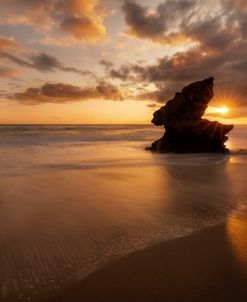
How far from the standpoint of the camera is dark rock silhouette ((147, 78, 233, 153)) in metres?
22.5

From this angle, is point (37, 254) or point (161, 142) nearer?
point (37, 254)

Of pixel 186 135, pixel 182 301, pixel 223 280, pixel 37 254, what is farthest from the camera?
pixel 186 135

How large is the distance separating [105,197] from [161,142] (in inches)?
633

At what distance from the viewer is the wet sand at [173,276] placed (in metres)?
3.67

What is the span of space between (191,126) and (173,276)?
19.5m

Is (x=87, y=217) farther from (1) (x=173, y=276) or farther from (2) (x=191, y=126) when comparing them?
(2) (x=191, y=126)

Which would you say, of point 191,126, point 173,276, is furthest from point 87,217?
point 191,126

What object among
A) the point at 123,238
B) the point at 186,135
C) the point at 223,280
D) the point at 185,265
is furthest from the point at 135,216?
the point at 186,135

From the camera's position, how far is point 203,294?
368 centimetres

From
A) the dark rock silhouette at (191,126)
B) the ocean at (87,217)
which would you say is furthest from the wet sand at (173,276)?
the dark rock silhouette at (191,126)

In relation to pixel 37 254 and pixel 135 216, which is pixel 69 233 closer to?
pixel 37 254

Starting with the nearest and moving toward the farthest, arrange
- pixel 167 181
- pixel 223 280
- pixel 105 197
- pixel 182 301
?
Answer: pixel 182 301, pixel 223 280, pixel 105 197, pixel 167 181

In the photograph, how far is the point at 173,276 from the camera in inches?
161

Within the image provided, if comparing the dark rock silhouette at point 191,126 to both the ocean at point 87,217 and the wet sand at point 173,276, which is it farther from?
the wet sand at point 173,276
